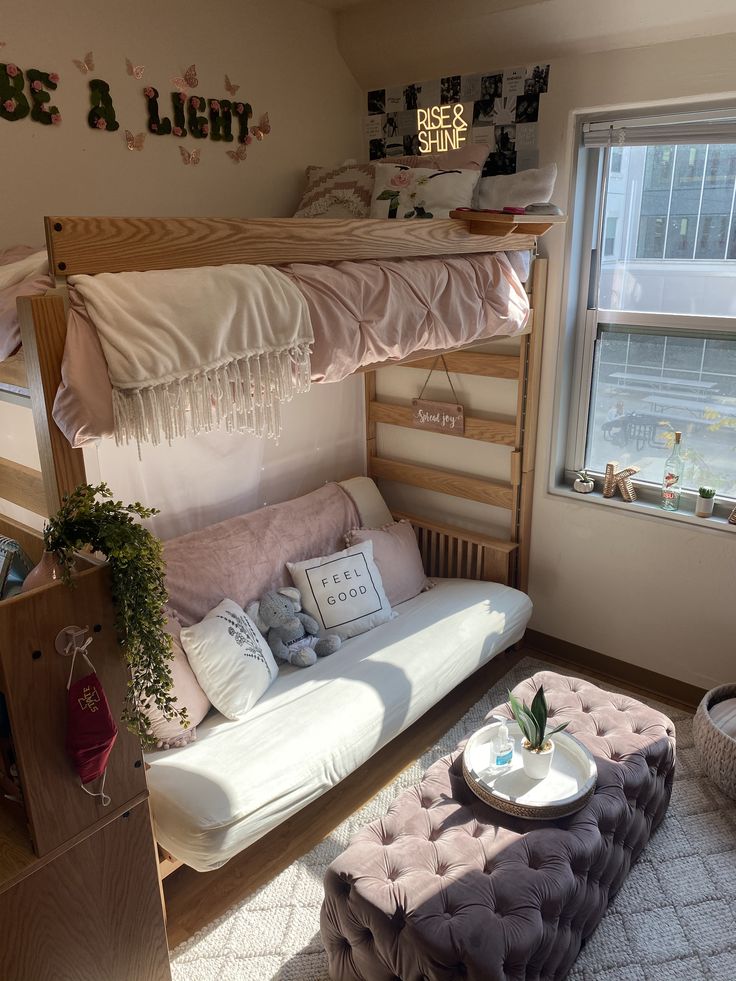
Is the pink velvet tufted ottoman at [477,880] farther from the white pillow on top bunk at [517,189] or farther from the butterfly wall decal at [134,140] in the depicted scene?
the butterfly wall decal at [134,140]

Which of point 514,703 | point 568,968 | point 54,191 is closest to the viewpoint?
point 568,968

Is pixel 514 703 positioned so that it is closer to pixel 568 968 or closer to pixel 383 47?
pixel 568 968

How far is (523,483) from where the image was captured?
3.24 metres

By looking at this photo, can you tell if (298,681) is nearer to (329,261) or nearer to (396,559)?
(396,559)

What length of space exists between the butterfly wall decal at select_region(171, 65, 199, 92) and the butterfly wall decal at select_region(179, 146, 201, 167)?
0.64 feet

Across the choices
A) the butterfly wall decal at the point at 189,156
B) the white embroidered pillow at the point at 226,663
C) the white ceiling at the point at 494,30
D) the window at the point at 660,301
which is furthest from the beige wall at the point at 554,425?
the white embroidered pillow at the point at 226,663

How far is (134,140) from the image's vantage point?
2516 mm

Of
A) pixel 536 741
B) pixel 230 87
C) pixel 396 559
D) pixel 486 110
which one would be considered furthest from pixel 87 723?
pixel 486 110

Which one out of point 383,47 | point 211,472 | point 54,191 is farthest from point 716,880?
point 383,47

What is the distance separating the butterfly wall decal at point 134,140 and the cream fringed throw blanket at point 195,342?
3.79ft

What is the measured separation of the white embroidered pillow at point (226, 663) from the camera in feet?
7.88

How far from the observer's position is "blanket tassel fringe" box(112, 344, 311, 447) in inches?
56.9

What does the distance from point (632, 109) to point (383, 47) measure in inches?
42.7

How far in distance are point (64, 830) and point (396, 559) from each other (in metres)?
1.98
